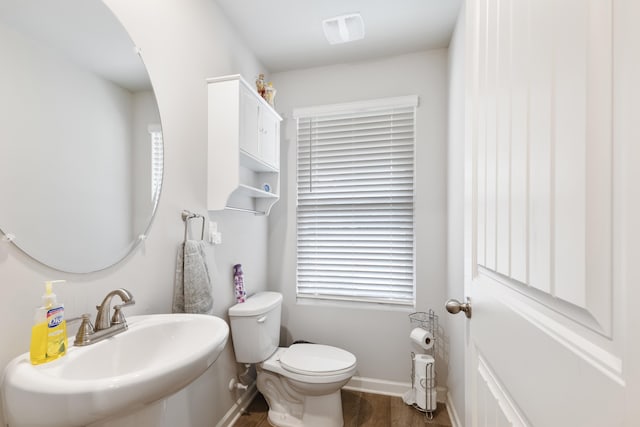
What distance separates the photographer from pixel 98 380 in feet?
2.21

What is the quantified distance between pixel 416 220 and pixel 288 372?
4.36 ft

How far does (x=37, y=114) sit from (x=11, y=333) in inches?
24.3

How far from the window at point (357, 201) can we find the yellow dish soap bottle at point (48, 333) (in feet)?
5.55

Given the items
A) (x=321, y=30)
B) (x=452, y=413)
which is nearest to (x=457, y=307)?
(x=452, y=413)

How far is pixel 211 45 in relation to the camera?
66.7 inches

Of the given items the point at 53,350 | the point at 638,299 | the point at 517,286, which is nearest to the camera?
the point at 638,299

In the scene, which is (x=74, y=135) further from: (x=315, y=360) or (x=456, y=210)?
(x=456, y=210)

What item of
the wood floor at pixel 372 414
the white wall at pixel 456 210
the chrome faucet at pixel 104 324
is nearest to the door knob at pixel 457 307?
the white wall at pixel 456 210

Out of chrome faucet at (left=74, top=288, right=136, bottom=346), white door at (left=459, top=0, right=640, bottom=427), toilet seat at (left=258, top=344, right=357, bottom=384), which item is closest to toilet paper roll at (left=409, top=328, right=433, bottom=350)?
toilet seat at (left=258, top=344, right=357, bottom=384)

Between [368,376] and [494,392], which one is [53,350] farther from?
[368,376]

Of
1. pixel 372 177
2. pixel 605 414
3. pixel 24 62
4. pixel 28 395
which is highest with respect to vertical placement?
pixel 24 62

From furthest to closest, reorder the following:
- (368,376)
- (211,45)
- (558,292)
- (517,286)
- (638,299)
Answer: (368,376)
(211,45)
(517,286)
(558,292)
(638,299)

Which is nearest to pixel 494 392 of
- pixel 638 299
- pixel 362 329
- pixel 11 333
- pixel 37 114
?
pixel 638 299

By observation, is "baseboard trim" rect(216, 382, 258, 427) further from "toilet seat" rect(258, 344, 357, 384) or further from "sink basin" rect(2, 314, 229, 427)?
"sink basin" rect(2, 314, 229, 427)
